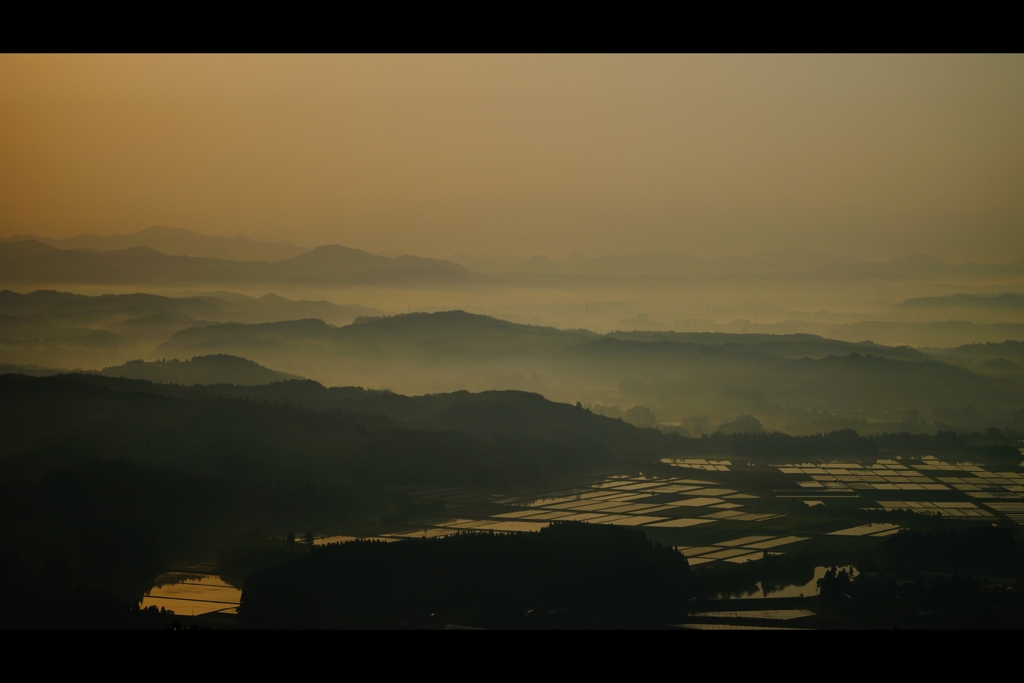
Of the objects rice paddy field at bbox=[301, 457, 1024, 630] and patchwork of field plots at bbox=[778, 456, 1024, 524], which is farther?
patchwork of field plots at bbox=[778, 456, 1024, 524]

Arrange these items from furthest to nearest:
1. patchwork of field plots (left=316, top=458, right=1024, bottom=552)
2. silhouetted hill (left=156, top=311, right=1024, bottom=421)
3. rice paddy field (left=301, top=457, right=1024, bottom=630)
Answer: silhouetted hill (left=156, top=311, right=1024, bottom=421)
patchwork of field plots (left=316, top=458, right=1024, bottom=552)
rice paddy field (left=301, top=457, right=1024, bottom=630)

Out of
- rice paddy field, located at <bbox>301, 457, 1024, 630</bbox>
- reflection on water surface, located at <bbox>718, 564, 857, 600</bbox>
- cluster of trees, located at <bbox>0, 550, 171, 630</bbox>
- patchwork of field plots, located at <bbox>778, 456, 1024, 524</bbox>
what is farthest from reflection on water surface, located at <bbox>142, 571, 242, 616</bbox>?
patchwork of field plots, located at <bbox>778, 456, 1024, 524</bbox>

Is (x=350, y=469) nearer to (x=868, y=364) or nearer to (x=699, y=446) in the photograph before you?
(x=699, y=446)

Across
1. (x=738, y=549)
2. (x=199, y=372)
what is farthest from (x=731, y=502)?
(x=199, y=372)

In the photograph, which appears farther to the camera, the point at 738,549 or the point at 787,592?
the point at 738,549

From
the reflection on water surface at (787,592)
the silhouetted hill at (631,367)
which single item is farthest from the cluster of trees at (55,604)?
the reflection on water surface at (787,592)

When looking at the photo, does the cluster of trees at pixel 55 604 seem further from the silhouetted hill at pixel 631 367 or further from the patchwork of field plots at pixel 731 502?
the silhouetted hill at pixel 631 367

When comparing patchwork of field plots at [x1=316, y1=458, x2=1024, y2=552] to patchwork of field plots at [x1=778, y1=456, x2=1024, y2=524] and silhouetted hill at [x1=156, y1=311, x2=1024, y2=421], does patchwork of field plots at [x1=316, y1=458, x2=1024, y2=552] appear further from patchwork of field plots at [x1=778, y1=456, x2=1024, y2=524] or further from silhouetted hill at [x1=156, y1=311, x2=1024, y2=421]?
silhouetted hill at [x1=156, y1=311, x2=1024, y2=421]

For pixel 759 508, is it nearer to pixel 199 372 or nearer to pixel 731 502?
pixel 731 502
